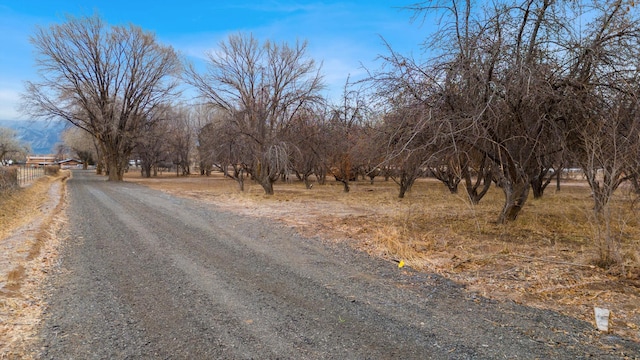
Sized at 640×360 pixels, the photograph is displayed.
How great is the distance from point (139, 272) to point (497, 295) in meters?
4.64

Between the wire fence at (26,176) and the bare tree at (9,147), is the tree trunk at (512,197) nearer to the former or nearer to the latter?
the wire fence at (26,176)

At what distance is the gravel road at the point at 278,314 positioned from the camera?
311 centimetres

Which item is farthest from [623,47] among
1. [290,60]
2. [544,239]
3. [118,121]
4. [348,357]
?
[118,121]

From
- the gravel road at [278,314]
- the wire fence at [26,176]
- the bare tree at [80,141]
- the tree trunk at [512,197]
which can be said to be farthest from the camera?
the bare tree at [80,141]

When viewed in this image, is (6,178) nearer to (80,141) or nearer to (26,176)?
(26,176)

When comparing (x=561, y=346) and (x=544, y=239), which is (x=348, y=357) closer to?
(x=561, y=346)

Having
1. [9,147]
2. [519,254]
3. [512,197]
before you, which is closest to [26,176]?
[512,197]

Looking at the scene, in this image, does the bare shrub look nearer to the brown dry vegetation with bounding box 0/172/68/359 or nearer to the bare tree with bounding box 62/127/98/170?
the brown dry vegetation with bounding box 0/172/68/359

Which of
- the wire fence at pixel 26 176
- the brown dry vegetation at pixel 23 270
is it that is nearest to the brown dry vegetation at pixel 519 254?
the brown dry vegetation at pixel 23 270

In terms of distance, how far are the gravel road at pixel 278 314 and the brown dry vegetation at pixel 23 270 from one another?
0.16 metres

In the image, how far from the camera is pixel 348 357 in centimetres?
299

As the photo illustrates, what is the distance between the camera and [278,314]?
12.6 ft

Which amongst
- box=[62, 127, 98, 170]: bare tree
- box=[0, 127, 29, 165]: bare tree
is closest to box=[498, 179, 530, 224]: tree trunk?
box=[62, 127, 98, 170]: bare tree

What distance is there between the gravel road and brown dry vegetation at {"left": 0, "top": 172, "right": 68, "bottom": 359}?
0.51 feet
